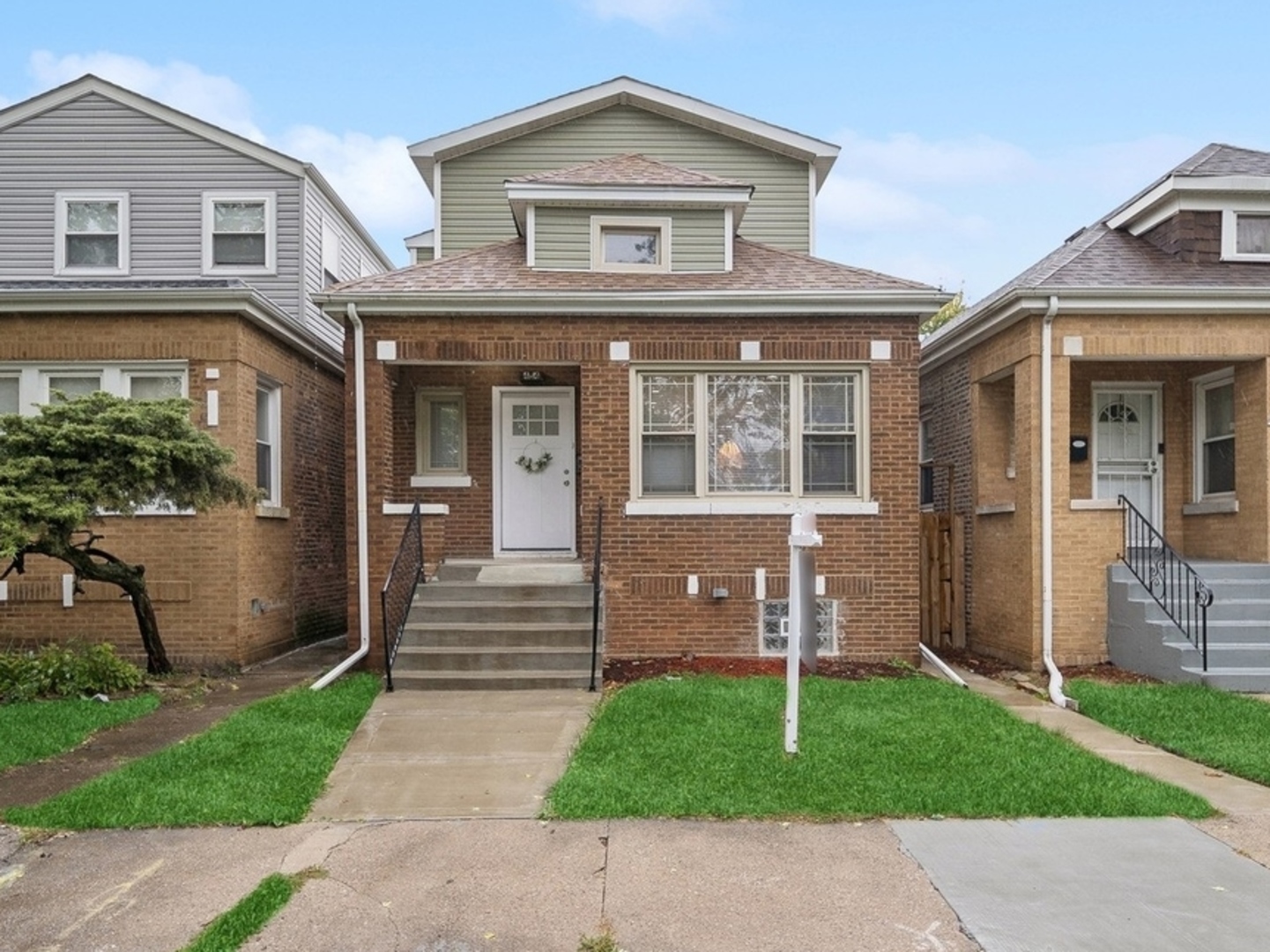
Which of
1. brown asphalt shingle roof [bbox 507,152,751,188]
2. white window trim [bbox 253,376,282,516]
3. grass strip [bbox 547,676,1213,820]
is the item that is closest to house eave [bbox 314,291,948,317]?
brown asphalt shingle roof [bbox 507,152,751,188]

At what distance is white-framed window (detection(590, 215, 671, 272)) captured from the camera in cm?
1130

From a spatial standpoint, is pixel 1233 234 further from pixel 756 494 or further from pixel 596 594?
pixel 596 594

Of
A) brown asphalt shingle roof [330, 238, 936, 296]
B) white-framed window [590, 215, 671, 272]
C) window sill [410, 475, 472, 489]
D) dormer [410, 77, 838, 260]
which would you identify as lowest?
window sill [410, 475, 472, 489]

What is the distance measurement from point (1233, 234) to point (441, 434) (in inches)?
379

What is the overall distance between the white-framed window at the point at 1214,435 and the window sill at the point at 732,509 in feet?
14.1

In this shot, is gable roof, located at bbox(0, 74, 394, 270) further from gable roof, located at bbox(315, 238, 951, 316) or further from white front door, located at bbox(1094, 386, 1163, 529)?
white front door, located at bbox(1094, 386, 1163, 529)

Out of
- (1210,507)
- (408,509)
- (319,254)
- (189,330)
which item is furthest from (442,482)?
(1210,507)

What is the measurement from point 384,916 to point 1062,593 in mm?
8400

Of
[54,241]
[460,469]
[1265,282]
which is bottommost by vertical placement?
[460,469]

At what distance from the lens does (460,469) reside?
11.6 metres

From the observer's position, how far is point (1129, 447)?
11.9 meters

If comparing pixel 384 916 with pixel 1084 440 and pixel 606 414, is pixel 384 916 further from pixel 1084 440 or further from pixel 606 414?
pixel 1084 440

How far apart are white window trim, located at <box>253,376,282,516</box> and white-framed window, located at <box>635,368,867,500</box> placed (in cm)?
462

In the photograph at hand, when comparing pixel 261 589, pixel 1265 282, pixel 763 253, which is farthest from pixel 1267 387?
pixel 261 589
